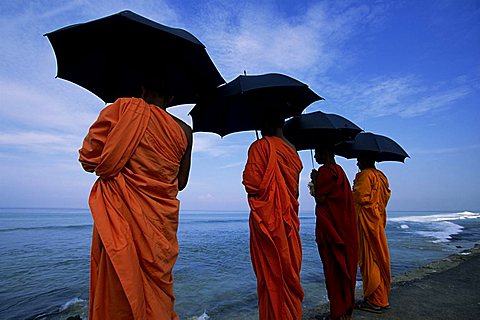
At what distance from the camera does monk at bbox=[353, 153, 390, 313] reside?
172 inches

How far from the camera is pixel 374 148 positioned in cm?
476

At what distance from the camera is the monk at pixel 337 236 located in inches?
147

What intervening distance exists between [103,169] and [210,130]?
2196 mm

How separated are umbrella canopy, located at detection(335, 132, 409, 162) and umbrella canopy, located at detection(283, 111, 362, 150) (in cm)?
57

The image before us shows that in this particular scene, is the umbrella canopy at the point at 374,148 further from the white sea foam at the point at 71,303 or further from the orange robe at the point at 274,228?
the white sea foam at the point at 71,303

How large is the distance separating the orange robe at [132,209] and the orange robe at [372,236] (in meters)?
3.44

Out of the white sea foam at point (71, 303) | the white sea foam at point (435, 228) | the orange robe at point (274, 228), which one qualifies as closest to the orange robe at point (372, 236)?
the orange robe at point (274, 228)

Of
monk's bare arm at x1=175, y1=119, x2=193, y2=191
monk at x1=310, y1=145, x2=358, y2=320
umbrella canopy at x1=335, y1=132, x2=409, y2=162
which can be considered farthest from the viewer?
umbrella canopy at x1=335, y1=132, x2=409, y2=162

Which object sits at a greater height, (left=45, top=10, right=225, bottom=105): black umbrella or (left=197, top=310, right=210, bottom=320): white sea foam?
(left=45, top=10, right=225, bottom=105): black umbrella

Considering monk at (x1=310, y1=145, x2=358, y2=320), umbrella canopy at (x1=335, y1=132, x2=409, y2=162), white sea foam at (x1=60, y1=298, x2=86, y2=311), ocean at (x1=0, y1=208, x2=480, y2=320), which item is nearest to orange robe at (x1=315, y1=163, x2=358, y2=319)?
monk at (x1=310, y1=145, x2=358, y2=320)

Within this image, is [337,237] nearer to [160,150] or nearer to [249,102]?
[249,102]

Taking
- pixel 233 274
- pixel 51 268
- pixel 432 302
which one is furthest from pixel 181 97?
pixel 51 268

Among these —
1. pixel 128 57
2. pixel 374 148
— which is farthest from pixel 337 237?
pixel 128 57

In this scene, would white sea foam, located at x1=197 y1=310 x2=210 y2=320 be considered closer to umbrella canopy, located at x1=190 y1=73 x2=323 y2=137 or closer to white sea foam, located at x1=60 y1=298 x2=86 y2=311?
white sea foam, located at x1=60 y1=298 x2=86 y2=311
